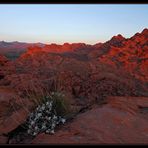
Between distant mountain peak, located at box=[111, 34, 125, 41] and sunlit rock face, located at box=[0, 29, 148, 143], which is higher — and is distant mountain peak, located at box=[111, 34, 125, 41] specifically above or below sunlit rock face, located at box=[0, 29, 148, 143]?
above

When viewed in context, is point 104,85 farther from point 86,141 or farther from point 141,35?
point 141,35

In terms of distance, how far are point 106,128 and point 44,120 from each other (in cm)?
110

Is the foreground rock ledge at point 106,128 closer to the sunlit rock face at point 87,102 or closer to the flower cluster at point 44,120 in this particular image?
the sunlit rock face at point 87,102

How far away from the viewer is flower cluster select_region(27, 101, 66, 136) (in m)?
5.45

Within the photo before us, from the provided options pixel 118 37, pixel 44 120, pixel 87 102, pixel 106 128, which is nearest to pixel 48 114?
pixel 44 120

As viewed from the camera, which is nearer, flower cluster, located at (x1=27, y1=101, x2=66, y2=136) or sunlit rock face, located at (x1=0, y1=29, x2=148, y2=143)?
sunlit rock face, located at (x1=0, y1=29, x2=148, y2=143)

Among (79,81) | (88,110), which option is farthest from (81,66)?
(88,110)

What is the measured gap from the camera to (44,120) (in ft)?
18.7

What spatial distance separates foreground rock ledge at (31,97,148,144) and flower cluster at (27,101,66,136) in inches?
7.8

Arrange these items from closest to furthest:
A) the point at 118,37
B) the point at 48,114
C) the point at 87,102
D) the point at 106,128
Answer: the point at 106,128, the point at 48,114, the point at 87,102, the point at 118,37

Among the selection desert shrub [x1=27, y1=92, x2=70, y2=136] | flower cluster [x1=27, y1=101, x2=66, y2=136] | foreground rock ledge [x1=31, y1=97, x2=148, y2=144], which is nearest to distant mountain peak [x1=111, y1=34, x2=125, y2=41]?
foreground rock ledge [x1=31, y1=97, x2=148, y2=144]

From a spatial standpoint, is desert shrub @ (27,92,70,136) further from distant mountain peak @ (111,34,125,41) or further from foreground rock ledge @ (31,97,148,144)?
distant mountain peak @ (111,34,125,41)

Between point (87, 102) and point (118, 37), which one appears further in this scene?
point (118, 37)

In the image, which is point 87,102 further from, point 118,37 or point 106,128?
point 118,37
